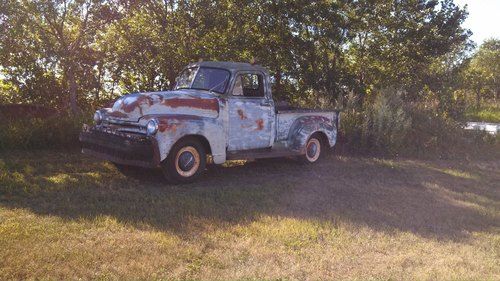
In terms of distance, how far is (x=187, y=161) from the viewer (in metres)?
7.57

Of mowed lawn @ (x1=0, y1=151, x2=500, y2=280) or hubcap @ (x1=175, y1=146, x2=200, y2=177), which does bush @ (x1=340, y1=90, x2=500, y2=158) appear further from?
hubcap @ (x1=175, y1=146, x2=200, y2=177)

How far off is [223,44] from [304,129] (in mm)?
4244

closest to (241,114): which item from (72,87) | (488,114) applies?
(72,87)

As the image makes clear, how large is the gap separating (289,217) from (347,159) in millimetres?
4932

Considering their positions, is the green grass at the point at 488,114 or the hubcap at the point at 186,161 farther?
the green grass at the point at 488,114

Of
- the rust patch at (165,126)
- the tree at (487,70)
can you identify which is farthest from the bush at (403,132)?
the tree at (487,70)

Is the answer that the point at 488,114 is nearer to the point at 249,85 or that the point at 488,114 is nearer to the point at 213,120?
the point at 249,85

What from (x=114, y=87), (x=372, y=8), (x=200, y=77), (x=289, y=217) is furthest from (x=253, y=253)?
(x=372, y=8)

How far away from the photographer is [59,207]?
5887 mm

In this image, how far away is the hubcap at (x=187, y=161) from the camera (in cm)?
745

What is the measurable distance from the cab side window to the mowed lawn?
1.42 m

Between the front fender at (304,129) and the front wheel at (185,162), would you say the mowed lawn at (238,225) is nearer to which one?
the front wheel at (185,162)

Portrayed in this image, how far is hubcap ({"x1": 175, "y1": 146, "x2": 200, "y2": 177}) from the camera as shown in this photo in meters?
7.45

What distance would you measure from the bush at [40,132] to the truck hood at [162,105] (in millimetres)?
2405
